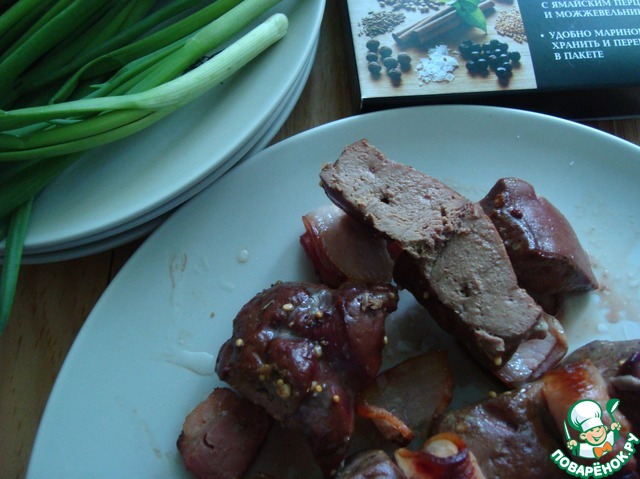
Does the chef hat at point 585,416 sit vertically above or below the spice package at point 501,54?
below

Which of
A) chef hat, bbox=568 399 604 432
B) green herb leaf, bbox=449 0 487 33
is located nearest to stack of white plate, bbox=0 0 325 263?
green herb leaf, bbox=449 0 487 33

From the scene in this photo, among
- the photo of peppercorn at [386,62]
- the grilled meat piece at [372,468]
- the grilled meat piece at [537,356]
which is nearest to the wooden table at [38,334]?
the photo of peppercorn at [386,62]

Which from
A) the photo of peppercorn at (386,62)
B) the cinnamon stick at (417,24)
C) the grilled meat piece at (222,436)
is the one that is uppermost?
the cinnamon stick at (417,24)

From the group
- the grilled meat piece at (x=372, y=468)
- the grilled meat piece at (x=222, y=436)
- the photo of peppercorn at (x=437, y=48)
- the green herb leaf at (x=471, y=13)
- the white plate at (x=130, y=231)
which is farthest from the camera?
the green herb leaf at (x=471, y=13)

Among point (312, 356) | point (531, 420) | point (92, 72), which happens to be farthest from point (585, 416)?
point (92, 72)

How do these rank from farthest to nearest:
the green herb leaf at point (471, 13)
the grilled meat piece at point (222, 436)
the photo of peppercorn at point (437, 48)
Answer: the green herb leaf at point (471, 13) → the photo of peppercorn at point (437, 48) → the grilled meat piece at point (222, 436)

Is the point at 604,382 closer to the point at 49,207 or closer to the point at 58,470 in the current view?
the point at 58,470

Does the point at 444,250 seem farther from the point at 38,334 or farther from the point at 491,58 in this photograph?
the point at 38,334

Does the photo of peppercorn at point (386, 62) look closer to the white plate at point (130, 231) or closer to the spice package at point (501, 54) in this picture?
the spice package at point (501, 54)
